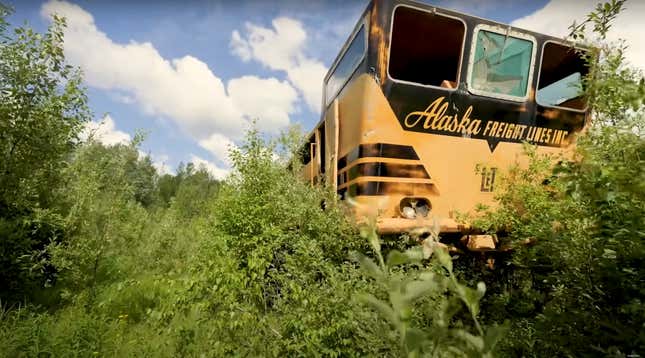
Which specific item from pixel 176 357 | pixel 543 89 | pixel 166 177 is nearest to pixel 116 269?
pixel 176 357

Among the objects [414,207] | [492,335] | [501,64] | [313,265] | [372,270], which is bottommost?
[313,265]

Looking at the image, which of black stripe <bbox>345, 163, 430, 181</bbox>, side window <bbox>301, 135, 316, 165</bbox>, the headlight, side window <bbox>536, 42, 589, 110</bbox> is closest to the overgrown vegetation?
the headlight

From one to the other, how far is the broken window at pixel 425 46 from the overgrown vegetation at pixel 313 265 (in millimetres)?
1996

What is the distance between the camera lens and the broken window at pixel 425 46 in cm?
403

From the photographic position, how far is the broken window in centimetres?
403

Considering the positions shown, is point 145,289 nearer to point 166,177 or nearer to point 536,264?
point 536,264

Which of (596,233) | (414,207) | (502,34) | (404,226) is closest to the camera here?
(596,233)

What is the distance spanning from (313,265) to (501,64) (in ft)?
12.0

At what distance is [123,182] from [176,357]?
210 inches

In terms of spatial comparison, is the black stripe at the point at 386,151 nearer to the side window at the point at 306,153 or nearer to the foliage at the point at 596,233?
the foliage at the point at 596,233

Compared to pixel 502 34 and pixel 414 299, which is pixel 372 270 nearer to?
pixel 414 299

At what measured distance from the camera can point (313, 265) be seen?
11.6 feet

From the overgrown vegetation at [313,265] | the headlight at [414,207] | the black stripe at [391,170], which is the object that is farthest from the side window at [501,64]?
the headlight at [414,207]

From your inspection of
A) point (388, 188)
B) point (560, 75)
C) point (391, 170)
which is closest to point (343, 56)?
point (391, 170)
